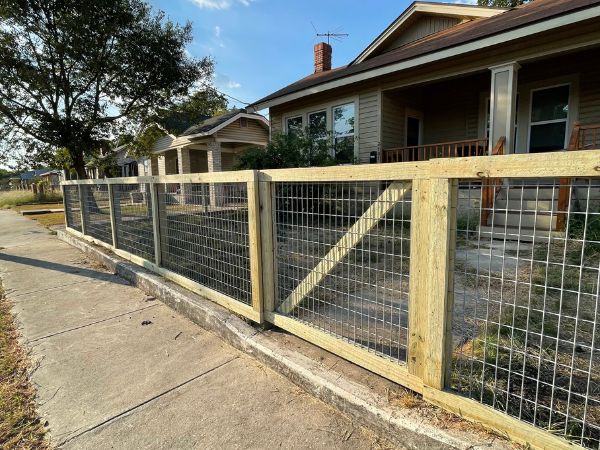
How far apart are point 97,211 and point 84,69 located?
919 cm

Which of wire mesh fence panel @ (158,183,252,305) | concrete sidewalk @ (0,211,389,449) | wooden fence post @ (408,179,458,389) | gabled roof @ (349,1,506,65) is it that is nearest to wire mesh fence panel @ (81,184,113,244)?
concrete sidewalk @ (0,211,389,449)

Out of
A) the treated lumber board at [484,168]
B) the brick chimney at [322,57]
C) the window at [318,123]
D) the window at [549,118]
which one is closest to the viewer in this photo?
the treated lumber board at [484,168]

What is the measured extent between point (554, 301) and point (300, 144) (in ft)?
19.8

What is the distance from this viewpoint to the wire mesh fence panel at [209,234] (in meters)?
2.95

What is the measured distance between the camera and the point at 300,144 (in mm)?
8016

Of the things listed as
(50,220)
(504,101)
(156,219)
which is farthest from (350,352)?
(50,220)

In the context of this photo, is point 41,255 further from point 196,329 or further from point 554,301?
point 554,301

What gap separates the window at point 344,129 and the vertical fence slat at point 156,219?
565cm

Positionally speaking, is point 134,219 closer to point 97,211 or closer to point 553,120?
point 97,211

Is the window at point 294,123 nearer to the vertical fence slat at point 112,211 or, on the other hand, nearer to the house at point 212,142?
the house at point 212,142

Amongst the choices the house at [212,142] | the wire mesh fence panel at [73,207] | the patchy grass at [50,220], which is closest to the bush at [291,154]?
the wire mesh fence panel at [73,207]

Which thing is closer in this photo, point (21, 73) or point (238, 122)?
point (21, 73)

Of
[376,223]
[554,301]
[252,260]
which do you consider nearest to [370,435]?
[376,223]

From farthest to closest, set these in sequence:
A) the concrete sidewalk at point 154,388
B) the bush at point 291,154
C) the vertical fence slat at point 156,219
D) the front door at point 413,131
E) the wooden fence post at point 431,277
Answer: the front door at point 413,131, the bush at point 291,154, the vertical fence slat at point 156,219, the concrete sidewalk at point 154,388, the wooden fence post at point 431,277
